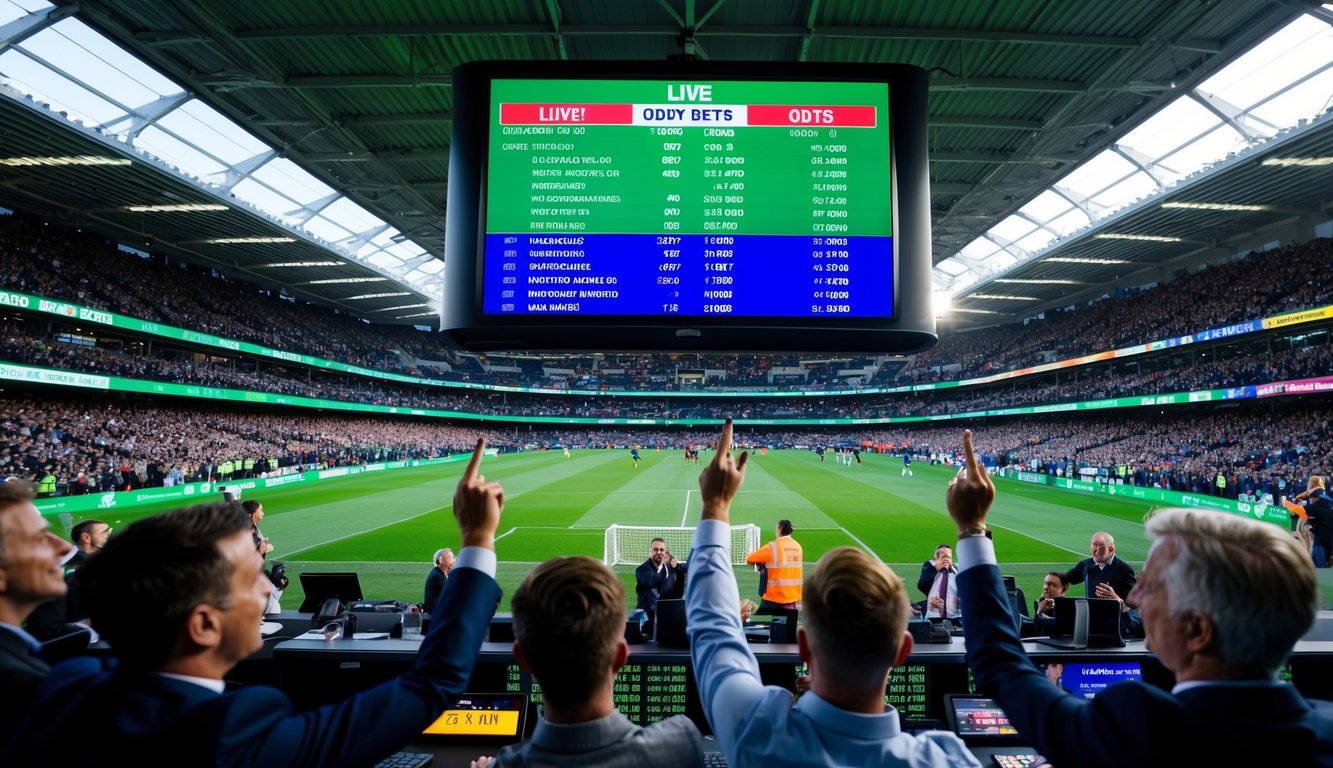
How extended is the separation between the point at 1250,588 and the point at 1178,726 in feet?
1.18

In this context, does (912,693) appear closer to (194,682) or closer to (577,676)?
(577,676)

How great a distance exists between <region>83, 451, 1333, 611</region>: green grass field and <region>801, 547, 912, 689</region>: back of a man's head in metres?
10.6

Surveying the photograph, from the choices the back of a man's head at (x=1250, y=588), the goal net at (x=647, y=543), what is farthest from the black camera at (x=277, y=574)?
the back of a man's head at (x=1250, y=588)

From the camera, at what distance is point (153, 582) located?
1.53m

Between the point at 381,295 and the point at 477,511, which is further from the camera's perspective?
the point at 381,295

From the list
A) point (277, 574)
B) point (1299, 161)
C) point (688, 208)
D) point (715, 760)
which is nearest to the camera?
point (715, 760)

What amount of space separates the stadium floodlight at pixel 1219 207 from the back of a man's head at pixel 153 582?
3116cm

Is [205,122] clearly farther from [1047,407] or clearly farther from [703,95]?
[1047,407]

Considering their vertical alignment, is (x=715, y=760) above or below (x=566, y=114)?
below

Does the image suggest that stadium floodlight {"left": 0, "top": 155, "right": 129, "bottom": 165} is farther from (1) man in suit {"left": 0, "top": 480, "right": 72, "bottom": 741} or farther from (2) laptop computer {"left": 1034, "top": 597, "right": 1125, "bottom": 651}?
(2) laptop computer {"left": 1034, "top": 597, "right": 1125, "bottom": 651}

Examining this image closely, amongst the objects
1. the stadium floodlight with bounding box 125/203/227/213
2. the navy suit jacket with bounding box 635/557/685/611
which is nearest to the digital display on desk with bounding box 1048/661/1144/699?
the navy suit jacket with bounding box 635/557/685/611

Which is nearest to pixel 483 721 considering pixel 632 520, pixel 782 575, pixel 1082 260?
pixel 782 575

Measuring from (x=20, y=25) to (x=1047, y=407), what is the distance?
50972mm

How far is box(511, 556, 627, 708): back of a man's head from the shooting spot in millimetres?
1555
